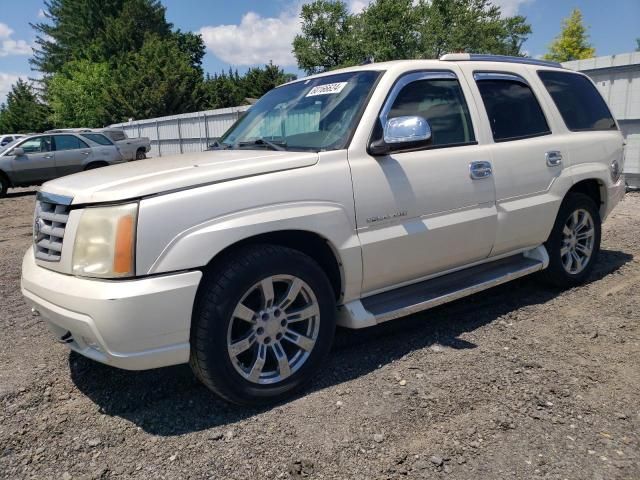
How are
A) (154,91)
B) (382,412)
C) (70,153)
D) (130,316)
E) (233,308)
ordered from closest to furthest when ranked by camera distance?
1. (130,316)
2. (233,308)
3. (382,412)
4. (70,153)
5. (154,91)

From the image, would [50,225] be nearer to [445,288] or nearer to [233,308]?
[233,308]

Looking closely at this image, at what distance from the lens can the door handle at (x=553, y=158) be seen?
4.21 metres

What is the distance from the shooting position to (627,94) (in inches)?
382

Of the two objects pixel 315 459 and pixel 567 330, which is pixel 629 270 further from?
pixel 315 459

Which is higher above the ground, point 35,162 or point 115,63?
point 115,63

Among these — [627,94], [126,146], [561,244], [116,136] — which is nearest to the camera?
[561,244]

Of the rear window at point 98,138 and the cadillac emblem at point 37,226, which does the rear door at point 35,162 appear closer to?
the rear window at point 98,138

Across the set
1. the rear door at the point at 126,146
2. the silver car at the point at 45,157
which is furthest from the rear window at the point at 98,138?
the rear door at the point at 126,146

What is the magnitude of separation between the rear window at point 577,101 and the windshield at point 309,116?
2.03 m

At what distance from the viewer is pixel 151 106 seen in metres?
41.8

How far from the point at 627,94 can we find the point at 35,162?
14.9 metres

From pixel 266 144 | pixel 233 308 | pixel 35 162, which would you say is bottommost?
pixel 233 308

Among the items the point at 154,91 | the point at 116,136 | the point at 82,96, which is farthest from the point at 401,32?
the point at 116,136

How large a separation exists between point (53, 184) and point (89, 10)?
6645 cm
